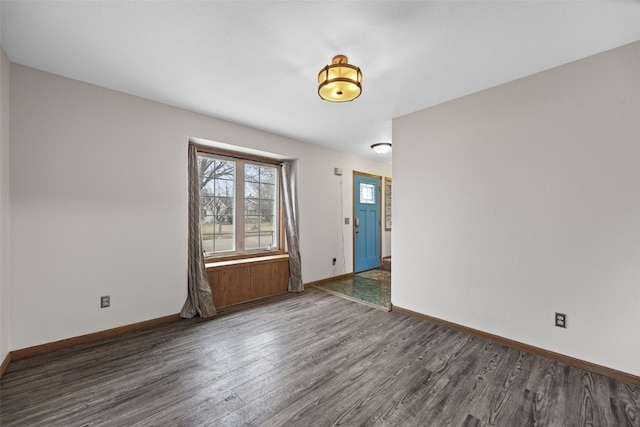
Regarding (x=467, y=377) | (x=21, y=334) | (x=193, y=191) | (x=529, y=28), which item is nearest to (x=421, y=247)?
(x=467, y=377)

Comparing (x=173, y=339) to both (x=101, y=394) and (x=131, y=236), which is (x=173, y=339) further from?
(x=131, y=236)

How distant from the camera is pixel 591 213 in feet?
6.68

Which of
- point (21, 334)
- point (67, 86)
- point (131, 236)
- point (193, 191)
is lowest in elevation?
point (21, 334)

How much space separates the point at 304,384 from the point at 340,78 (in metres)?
2.25

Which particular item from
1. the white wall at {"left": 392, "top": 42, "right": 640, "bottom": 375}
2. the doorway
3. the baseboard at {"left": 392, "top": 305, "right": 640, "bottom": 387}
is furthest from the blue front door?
the baseboard at {"left": 392, "top": 305, "right": 640, "bottom": 387}

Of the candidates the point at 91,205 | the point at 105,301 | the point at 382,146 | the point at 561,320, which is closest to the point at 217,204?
the point at 91,205

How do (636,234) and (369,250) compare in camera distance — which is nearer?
(636,234)

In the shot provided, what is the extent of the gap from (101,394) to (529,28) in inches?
153

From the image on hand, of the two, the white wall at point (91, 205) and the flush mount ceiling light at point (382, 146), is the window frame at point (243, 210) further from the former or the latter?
the flush mount ceiling light at point (382, 146)

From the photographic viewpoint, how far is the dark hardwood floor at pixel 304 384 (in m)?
1.57

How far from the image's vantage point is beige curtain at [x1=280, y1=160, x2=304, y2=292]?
410 cm

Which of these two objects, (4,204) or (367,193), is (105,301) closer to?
→ (4,204)

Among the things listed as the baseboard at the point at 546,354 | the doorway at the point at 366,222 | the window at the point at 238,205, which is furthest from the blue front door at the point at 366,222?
the baseboard at the point at 546,354

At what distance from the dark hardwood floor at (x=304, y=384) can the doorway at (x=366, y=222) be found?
2698 mm
